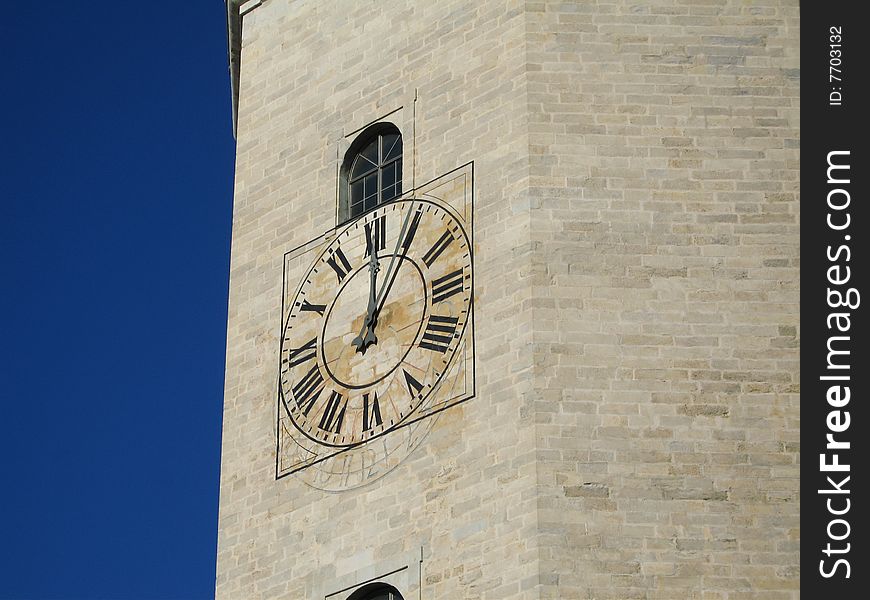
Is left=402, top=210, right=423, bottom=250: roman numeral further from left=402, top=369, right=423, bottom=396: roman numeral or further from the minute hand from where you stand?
left=402, top=369, right=423, bottom=396: roman numeral

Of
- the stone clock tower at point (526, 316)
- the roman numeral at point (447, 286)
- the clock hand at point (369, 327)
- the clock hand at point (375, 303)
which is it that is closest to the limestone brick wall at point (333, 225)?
the stone clock tower at point (526, 316)

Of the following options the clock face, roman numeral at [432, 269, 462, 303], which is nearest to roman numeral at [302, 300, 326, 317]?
the clock face

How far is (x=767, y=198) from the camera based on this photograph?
24203mm

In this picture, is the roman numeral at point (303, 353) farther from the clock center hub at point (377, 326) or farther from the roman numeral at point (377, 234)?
the roman numeral at point (377, 234)

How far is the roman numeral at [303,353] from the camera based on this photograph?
2538cm

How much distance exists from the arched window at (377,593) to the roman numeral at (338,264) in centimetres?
339

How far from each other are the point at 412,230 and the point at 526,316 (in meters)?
2.15

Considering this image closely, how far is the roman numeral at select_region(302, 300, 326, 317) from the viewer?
83.7 feet

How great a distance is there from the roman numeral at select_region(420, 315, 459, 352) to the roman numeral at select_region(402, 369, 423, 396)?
0.32 m

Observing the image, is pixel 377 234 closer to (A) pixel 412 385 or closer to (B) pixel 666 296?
(A) pixel 412 385

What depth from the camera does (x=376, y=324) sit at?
24938 mm
